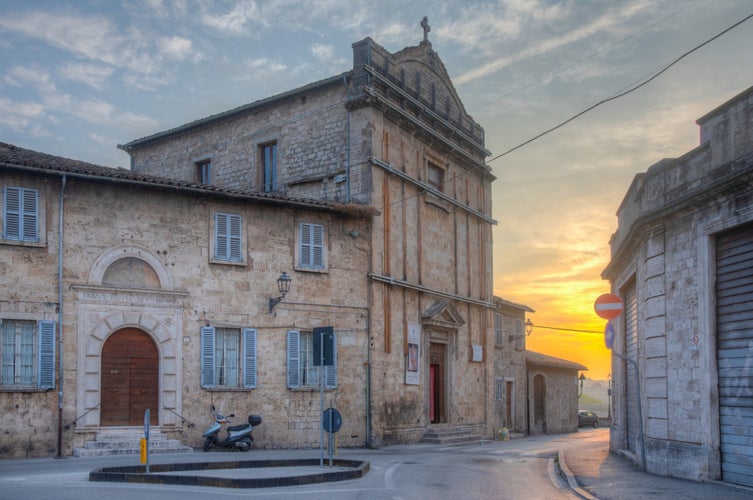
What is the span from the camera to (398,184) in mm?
26047

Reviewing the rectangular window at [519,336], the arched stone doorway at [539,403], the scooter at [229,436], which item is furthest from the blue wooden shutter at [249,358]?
the arched stone doorway at [539,403]

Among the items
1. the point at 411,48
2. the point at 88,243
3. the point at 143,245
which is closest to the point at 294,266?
the point at 143,245

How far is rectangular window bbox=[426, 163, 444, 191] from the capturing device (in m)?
28.5

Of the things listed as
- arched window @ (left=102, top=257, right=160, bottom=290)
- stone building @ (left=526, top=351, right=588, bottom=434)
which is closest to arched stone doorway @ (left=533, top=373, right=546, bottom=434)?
stone building @ (left=526, top=351, right=588, bottom=434)

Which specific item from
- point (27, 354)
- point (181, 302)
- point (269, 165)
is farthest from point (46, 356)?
point (269, 165)

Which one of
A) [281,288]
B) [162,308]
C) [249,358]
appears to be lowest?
[249,358]

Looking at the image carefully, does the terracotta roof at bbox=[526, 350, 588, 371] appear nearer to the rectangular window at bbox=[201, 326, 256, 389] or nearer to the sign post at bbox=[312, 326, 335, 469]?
the rectangular window at bbox=[201, 326, 256, 389]

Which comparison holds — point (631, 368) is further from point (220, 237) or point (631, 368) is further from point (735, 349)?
point (220, 237)

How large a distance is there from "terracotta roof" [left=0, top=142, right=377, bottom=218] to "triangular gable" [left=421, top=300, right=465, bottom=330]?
5.05 metres

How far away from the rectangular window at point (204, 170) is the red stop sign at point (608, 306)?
18.6 metres

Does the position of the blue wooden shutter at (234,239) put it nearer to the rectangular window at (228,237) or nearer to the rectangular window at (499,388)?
the rectangular window at (228,237)

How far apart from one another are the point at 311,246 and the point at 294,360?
10.8ft

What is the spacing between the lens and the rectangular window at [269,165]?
88.9ft

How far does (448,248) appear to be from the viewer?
29.2 meters
